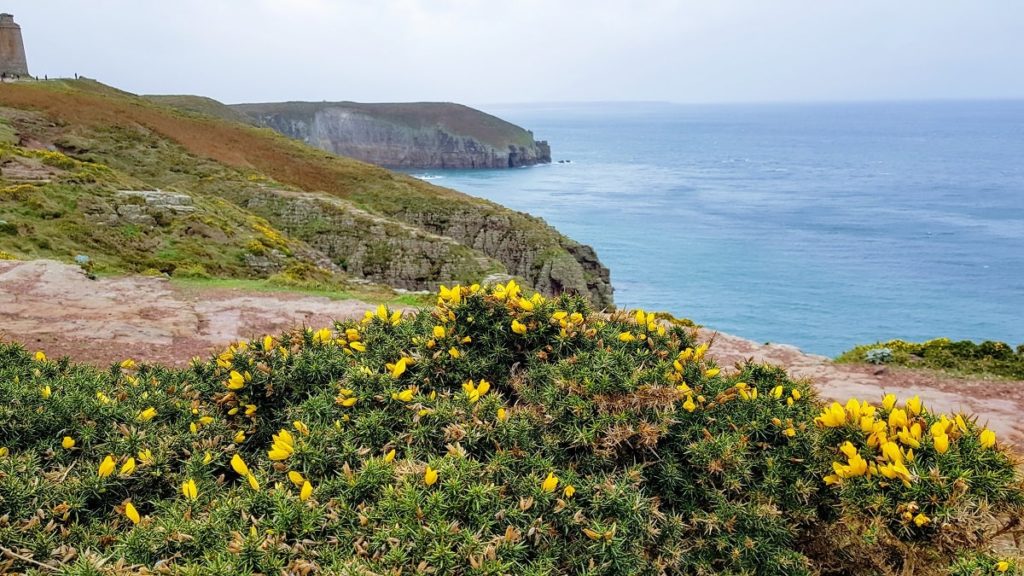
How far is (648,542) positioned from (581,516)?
496 millimetres

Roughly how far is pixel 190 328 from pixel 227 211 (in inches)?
711

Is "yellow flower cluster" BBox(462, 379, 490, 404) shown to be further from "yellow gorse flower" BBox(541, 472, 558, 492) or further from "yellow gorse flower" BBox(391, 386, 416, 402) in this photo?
"yellow gorse flower" BBox(541, 472, 558, 492)

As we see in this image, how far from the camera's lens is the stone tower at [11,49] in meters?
67.9

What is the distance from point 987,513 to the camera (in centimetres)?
329

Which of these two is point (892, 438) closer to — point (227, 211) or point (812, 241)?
point (227, 211)

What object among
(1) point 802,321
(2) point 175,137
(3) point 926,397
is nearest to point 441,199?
(2) point 175,137

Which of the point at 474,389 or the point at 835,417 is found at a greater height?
the point at 474,389

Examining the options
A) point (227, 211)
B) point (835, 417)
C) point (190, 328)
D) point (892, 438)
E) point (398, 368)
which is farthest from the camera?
point (227, 211)

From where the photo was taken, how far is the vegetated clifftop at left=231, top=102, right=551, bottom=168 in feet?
581

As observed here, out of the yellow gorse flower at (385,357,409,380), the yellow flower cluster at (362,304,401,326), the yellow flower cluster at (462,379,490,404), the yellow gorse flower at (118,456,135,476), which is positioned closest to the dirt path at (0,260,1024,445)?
the yellow flower cluster at (362,304,401,326)

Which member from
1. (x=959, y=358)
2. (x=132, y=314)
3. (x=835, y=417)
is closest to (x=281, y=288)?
(x=132, y=314)

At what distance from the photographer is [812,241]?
73.4 m

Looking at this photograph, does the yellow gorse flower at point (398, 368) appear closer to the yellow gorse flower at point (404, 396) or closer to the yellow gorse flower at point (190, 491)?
the yellow gorse flower at point (404, 396)

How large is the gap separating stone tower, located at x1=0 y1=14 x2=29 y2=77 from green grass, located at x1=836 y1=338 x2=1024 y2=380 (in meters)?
88.6
